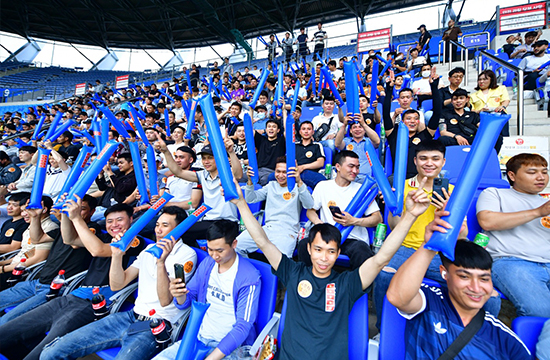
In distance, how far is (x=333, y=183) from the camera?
232cm

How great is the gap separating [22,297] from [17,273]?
20cm

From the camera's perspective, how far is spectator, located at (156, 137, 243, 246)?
96.3 inches

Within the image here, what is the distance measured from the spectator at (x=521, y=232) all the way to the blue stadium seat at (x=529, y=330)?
247 mm

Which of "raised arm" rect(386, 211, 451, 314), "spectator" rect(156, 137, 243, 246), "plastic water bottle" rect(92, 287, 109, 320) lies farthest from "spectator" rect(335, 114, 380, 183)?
"plastic water bottle" rect(92, 287, 109, 320)

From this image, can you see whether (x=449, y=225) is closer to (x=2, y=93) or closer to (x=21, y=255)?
(x=21, y=255)

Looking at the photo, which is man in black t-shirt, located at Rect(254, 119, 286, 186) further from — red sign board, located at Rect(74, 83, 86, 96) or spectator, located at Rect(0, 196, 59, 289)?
red sign board, located at Rect(74, 83, 86, 96)

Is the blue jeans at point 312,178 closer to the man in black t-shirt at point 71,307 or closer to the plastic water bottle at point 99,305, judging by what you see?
the man in black t-shirt at point 71,307

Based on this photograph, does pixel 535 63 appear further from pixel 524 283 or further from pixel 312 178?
pixel 524 283

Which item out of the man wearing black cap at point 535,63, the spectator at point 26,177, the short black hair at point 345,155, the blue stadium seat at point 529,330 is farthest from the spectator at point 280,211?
the man wearing black cap at point 535,63

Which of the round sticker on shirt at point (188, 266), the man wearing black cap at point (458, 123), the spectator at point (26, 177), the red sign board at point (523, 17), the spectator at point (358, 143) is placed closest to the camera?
the round sticker on shirt at point (188, 266)

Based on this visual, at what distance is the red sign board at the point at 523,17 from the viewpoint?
8492mm

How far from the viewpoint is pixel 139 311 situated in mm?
1759

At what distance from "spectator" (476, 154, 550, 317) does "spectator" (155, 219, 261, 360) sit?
4.80 feet

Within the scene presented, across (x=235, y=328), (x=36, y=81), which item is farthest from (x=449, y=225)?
(x=36, y=81)
